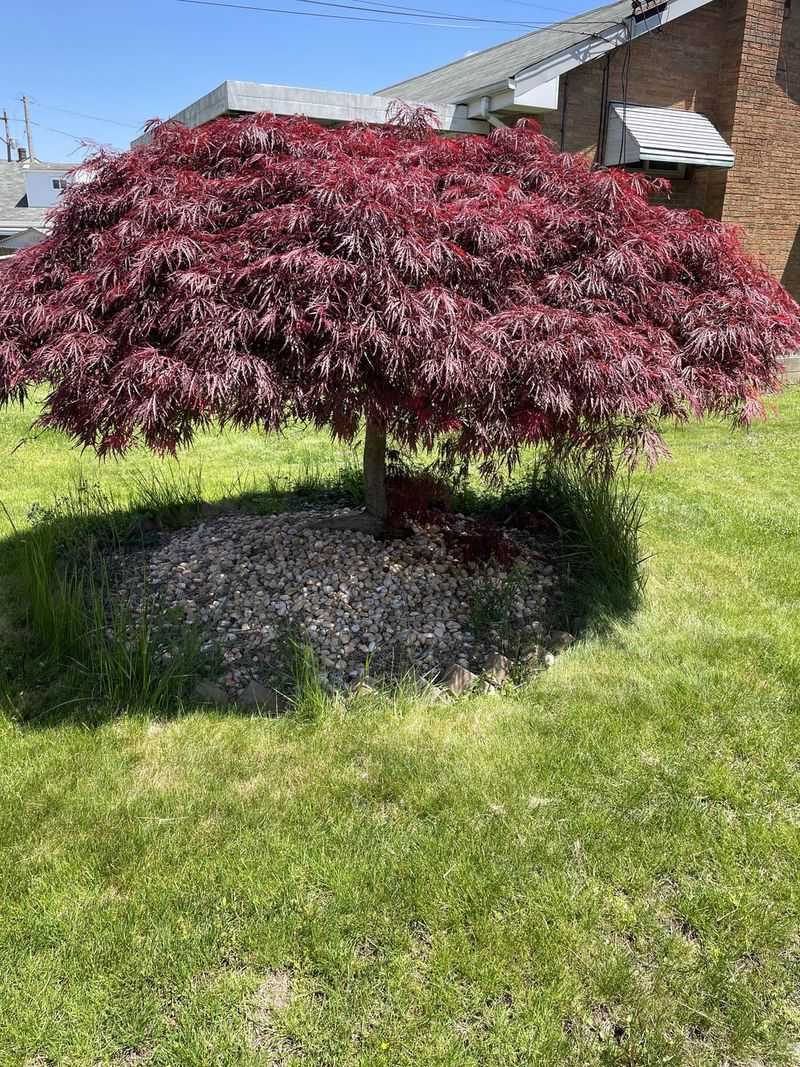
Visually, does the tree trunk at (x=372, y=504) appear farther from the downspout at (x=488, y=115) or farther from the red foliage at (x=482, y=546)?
the downspout at (x=488, y=115)

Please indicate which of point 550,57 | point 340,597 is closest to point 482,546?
point 340,597

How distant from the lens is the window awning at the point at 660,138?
980cm

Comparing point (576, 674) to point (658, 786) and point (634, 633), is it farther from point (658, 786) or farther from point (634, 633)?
point (658, 786)

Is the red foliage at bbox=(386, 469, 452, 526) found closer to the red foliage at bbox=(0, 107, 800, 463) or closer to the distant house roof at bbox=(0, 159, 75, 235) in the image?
the red foliage at bbox=(0, 107, 800, 463)

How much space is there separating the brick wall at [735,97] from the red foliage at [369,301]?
750 centimetres

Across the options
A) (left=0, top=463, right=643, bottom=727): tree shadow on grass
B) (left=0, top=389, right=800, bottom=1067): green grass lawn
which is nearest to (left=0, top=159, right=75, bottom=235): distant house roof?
(left=0, top=463, right=643, bottom=727): tree shadow on grass

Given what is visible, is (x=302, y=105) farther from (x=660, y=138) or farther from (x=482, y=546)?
(x=482, y=546)

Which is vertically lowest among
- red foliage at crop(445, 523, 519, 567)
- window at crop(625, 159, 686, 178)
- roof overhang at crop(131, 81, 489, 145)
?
red foliage at crop(445, 523, 519, 567)

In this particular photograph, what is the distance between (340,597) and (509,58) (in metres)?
9.66

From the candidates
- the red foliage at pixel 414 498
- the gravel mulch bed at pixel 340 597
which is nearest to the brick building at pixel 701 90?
the red foliage at pixel 414 498

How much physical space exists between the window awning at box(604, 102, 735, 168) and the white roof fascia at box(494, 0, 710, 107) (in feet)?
2.58

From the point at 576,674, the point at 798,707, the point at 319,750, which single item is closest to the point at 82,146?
the point at 319,750

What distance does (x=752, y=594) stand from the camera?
14.5 feet

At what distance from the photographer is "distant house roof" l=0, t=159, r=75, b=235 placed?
2148 centimetres
